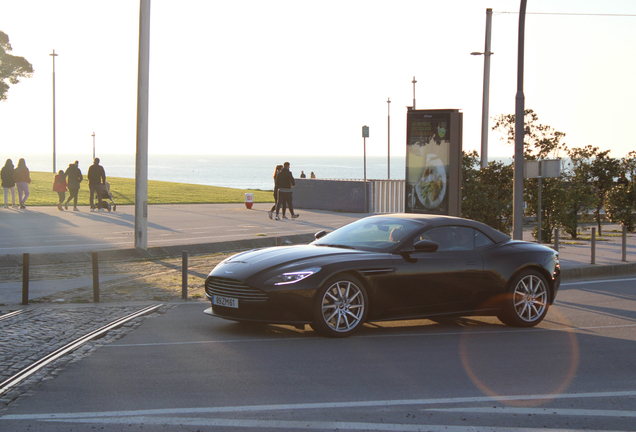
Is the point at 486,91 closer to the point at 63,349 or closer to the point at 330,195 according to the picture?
the point at 330,195

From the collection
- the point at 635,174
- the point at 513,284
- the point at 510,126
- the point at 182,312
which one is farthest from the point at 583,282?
the point at 510,126

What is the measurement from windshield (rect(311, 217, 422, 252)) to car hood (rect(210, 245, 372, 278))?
0.29 meters

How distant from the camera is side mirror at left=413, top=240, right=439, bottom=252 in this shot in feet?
26.9

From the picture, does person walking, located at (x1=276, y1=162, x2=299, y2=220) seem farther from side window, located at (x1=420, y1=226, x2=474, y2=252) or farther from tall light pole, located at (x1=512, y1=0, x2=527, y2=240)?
side window, located at (x1=420, y1=226, x2=474, y2=252)

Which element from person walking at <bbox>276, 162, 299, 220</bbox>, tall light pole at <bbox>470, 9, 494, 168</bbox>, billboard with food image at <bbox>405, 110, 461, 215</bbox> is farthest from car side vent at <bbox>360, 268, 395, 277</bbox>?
person walking at <bbox>276, 162, 299, 220</bbox>

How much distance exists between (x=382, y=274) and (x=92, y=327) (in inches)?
136

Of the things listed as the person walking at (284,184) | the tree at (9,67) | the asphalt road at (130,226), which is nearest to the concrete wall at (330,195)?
the asphalt road at (130,226)

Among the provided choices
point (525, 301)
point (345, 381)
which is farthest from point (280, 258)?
point (525, 301)

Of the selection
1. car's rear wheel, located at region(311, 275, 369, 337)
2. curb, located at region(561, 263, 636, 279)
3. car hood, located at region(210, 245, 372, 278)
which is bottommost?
curb, located at region(561, 263, 636, 279)

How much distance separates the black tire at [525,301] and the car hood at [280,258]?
2011mm

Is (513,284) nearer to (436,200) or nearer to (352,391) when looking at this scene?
(352,391)

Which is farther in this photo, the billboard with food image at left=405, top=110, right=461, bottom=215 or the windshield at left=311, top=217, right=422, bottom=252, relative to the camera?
the billboard with food image at left=405, top=110, right=461, bottom=215

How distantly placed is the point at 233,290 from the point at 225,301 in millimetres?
186

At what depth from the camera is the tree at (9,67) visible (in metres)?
58.9
